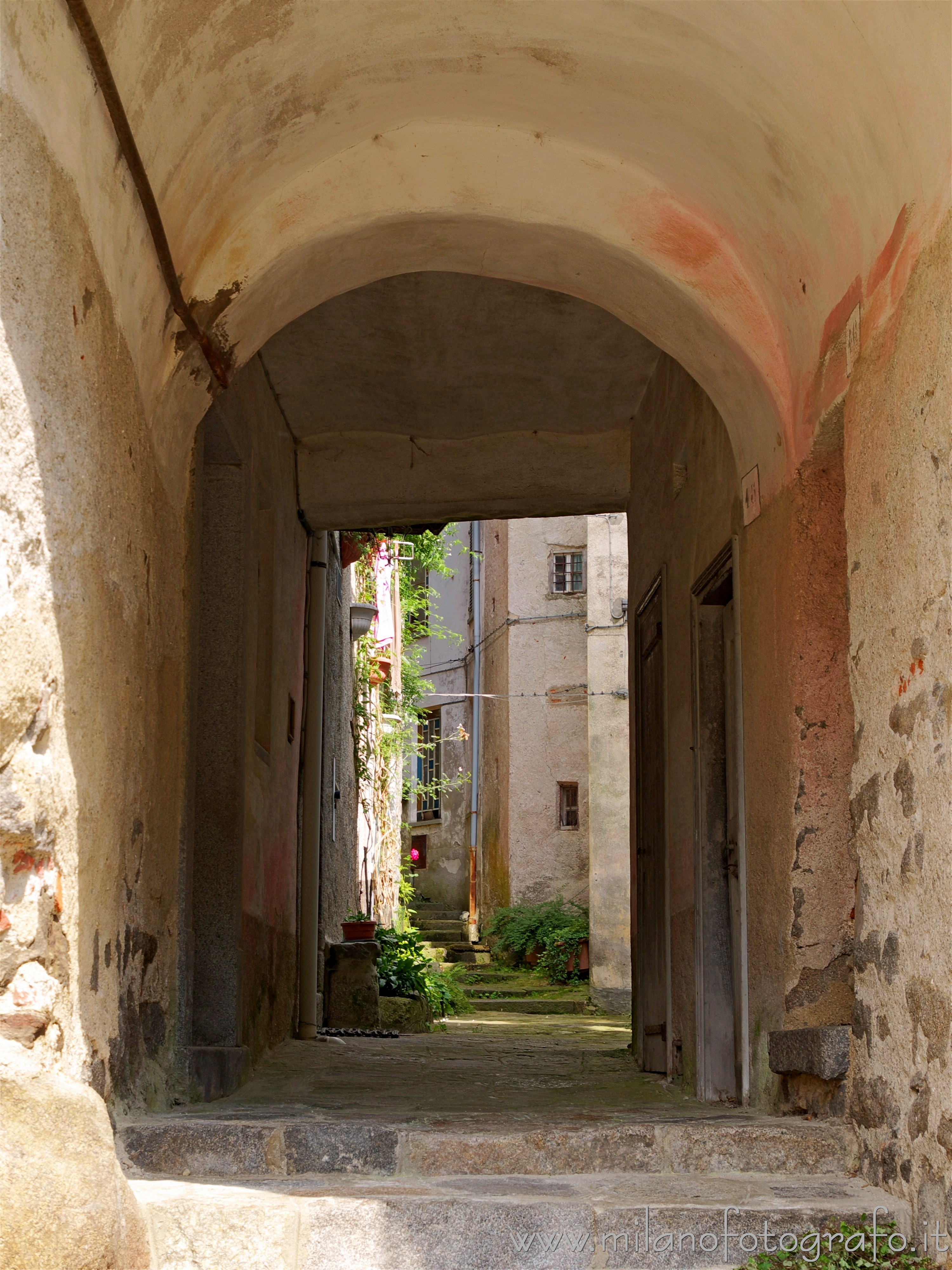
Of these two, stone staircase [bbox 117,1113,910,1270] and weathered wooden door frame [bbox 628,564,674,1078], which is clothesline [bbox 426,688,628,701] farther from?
stone staircase [bbox 117,1113,910,1270]

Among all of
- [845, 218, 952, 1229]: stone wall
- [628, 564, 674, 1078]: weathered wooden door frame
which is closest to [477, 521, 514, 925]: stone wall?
[628, 564, 674, 1078]: weathered wooden door frame

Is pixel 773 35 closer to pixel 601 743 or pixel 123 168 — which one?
pixel 123 168

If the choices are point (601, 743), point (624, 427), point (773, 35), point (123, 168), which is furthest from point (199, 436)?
point (601, 743)

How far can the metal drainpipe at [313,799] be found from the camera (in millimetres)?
7934

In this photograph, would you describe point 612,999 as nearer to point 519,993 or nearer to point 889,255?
point 519,993

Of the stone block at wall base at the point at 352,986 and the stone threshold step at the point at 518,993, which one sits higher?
the stone block at wall base at the point at 352,986

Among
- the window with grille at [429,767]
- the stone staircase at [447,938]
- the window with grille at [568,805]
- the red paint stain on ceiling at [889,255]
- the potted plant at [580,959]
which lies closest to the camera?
the red paint stain on ceiling at [889,255]

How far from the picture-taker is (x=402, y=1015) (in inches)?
364

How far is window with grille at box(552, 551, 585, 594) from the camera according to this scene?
19.7 m

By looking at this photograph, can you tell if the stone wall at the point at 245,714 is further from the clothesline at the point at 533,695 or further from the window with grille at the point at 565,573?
the window with grille at the point at 565,573

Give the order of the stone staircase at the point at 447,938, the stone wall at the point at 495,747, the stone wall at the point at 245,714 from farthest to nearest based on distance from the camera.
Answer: the stone wall at the point at 495,747, the stone staircase at the point at 447,938, the stone wall at the point at 245,714

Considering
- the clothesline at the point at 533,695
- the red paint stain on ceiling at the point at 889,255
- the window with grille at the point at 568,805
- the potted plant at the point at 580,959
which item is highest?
the clothesline at the point at 533,695

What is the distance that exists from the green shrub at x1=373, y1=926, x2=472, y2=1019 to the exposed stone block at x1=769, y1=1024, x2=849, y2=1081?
582 centimetres
